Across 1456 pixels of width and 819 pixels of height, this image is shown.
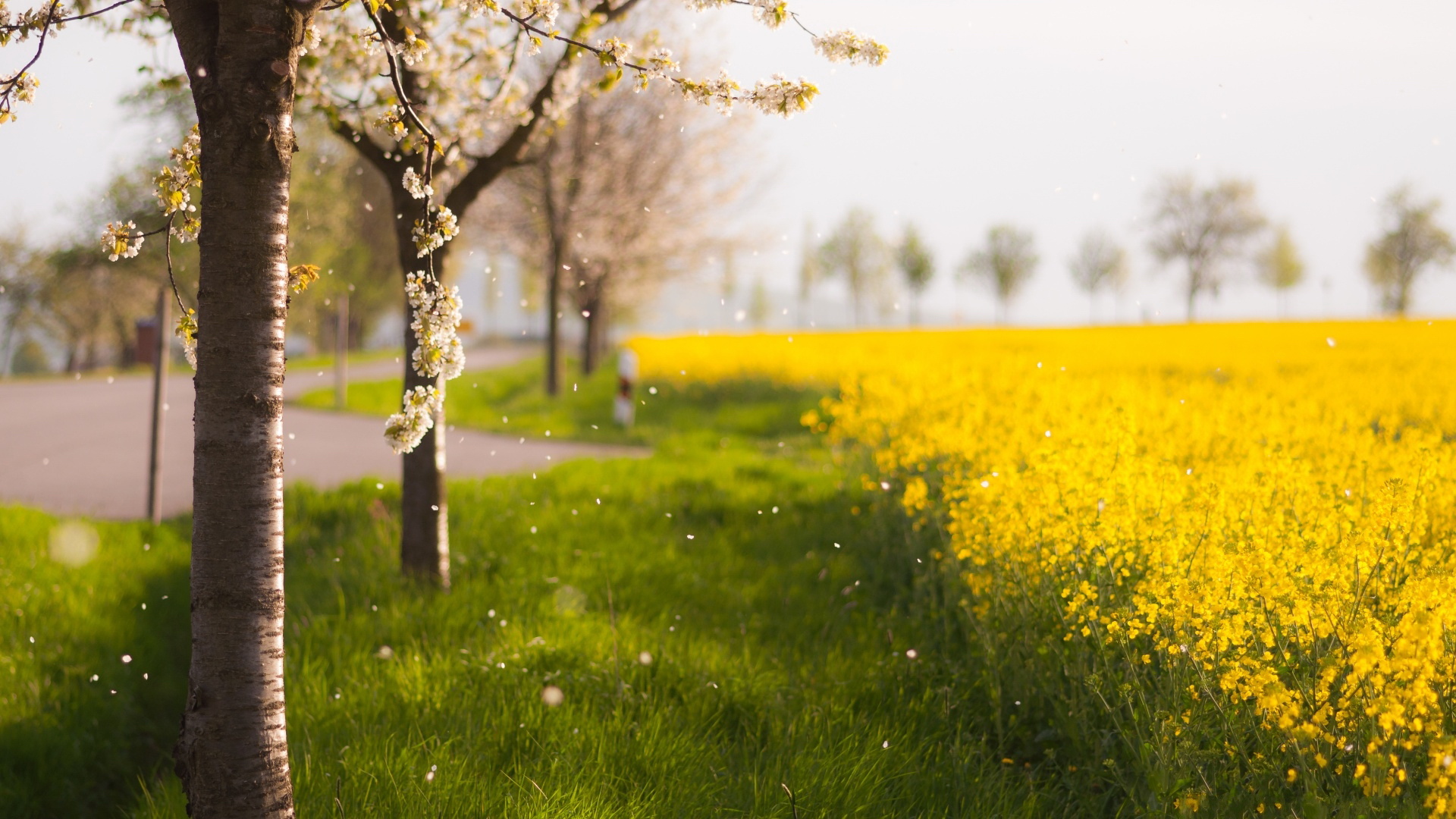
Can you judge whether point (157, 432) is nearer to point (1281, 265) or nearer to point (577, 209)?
point (577, 209)

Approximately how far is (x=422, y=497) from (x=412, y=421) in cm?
283

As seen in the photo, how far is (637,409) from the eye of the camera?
15.3 m

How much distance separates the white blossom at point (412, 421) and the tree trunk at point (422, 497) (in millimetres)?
2435

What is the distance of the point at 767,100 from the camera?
110 inches

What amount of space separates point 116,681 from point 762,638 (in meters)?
3.42

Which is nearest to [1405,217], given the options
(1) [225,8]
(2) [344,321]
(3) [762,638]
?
(2) [344,321]

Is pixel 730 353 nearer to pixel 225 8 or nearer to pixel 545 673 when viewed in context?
pixel 545 673

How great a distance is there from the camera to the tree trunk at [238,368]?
93.8 inches

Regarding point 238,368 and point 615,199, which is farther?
point 615,199

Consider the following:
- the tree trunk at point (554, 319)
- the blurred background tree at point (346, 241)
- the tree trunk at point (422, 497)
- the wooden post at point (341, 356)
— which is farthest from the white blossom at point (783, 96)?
the blurred background tree at point (346, 241)

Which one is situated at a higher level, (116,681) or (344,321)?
(344,321)

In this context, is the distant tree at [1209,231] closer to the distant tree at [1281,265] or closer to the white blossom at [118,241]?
the distant tree at [1281,265]

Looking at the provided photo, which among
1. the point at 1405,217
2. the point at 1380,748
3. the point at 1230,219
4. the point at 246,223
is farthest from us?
the point at 1230,219

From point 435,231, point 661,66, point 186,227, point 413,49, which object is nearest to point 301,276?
point 186,227
